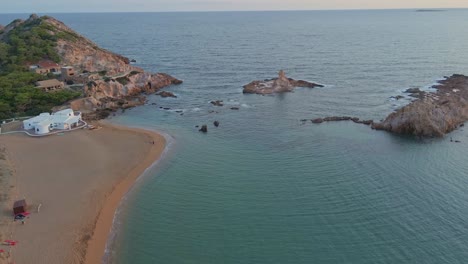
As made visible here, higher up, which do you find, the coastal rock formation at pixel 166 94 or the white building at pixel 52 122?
the coastal rock formation at pixel 166 94

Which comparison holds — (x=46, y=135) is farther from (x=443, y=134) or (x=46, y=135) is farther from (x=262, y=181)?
(x=443, y=134)

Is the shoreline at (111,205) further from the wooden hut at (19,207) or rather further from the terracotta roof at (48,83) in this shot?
the terracotta roof at (48,83)

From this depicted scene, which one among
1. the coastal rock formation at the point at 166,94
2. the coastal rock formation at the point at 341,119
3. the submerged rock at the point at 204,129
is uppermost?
the coastal rock formation at the point at 341,119

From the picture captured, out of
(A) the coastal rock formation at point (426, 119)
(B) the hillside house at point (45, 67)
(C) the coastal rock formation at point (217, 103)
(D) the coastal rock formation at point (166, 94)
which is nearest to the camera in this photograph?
(A) the coastal rock formation at point (426, 119)

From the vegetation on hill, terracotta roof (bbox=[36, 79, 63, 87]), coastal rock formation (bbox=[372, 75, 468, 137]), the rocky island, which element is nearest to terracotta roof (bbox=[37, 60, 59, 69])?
the rocky island

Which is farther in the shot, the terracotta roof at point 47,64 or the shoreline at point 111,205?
the terracotta roof at point 47,64

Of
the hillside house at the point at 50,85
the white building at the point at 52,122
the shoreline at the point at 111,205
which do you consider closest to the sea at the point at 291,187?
the shoreline at the point at 111,205
